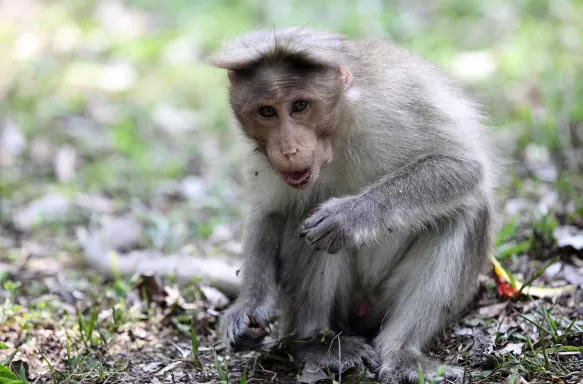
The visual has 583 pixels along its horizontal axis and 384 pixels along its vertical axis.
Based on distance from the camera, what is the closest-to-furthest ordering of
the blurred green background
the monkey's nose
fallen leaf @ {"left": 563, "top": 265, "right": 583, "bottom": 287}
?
the monkey's nose < fallen leaf @ {"left": 563, "top": 265, "right": 583, "bottom": 287} < the blurred green background

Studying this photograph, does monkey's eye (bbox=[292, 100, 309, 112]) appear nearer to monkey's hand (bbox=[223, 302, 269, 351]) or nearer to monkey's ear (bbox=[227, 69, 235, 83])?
monkey's ear (bbox=[227, 69, 235, 83])

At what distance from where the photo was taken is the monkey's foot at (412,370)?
4.32 meters

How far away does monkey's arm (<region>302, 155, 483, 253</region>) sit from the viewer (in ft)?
14.6

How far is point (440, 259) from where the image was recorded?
478 cm

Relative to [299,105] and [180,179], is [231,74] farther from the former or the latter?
[180,179]

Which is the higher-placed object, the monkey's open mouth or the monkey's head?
the monkey's head

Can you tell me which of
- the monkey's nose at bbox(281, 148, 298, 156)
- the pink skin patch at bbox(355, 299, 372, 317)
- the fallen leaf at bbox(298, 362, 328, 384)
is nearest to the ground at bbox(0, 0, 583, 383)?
the fallen leaf at bbox(298, 362, 328, 384)

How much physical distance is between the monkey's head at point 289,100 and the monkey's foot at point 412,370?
4.03 ft

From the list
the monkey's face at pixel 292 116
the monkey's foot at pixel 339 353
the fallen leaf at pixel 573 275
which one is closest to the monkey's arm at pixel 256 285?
the monkey's foot at pixel 339 353

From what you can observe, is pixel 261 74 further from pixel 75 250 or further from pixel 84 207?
pixel 84 207

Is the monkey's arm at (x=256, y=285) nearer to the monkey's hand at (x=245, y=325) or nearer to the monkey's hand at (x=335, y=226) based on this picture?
the monkey's hand at (x=245, y=325)

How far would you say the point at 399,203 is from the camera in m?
4.65

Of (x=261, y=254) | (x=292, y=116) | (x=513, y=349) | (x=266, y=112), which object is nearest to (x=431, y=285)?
(x=513, y=349)

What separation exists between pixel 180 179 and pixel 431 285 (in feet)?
14.6
